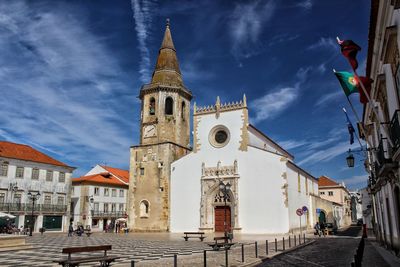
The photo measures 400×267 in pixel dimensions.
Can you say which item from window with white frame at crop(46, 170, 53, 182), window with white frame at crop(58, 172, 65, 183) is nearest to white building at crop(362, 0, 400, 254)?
window with white frame at crop(46, 170, 53, 182)

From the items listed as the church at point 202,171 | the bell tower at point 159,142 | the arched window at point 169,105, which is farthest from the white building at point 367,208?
the arched window at point 169,105

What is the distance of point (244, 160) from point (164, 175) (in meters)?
8.31

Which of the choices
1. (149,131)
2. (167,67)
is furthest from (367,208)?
(167,67)

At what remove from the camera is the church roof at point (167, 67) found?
3828cm

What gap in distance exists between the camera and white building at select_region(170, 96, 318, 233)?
30406 mm

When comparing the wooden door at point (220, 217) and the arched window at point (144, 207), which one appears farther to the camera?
the arched window at point (144, 207)

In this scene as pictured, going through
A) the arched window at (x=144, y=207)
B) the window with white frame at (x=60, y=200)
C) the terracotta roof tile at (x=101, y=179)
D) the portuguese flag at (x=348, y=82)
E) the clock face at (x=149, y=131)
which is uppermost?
the clock face at (x=149, y=131)

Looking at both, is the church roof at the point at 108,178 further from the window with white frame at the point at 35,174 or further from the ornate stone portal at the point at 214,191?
the ornate stone portal at the point at 214,191

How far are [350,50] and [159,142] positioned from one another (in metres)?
27.0

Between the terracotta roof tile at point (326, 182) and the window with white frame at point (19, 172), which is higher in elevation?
the terracotta roof tile at point (326, 182)

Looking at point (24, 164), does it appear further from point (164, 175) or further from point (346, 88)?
point (346, 88)

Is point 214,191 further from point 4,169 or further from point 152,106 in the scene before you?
point 4,169

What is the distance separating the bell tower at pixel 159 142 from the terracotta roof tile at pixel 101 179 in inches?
669

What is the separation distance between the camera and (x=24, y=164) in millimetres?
40406
